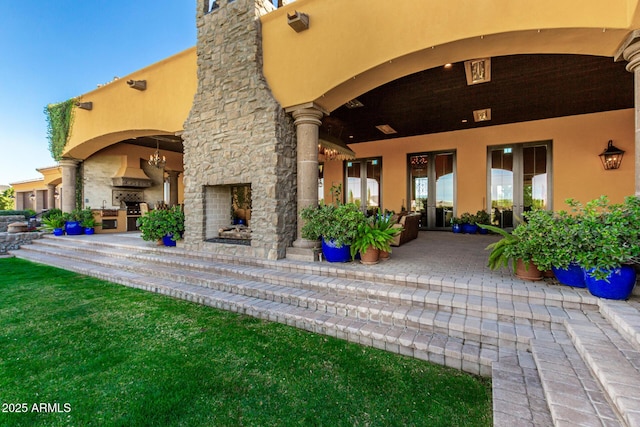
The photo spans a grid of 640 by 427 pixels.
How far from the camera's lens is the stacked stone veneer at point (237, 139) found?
16.8 ft

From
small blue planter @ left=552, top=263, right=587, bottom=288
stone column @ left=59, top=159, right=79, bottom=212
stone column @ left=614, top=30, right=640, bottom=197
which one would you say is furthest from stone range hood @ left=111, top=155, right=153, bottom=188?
stone column @ left=614, top=30, right=640, bottom=197

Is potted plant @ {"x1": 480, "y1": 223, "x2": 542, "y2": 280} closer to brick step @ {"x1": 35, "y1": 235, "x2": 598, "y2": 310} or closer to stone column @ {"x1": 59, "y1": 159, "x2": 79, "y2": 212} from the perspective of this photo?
brick step @ {"x1": 35, "y1": 235, "x2": 598, "y2": 310}

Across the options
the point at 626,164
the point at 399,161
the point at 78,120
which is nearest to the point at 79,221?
the point at 78,120

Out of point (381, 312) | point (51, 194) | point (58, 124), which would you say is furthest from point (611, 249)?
point (51, 194)

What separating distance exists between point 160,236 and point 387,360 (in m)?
5.92

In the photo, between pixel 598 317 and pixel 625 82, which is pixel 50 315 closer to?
pixel 598 317

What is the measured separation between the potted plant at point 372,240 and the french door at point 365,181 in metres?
5.88

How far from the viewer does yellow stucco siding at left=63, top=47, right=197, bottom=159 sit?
253 inches

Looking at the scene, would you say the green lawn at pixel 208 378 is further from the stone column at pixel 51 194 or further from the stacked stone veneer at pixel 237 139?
the stone column at pixel 51 194

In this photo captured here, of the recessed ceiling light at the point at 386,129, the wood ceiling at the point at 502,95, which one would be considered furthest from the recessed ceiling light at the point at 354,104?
the recessed ceiling light at the point at 386,129

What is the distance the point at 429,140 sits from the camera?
30.9 ft

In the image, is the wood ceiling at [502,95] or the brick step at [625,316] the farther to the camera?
the wood ceiling at [502,95]

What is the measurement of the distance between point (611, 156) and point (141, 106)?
12396mm

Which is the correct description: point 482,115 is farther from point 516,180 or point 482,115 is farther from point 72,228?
point 72,228
